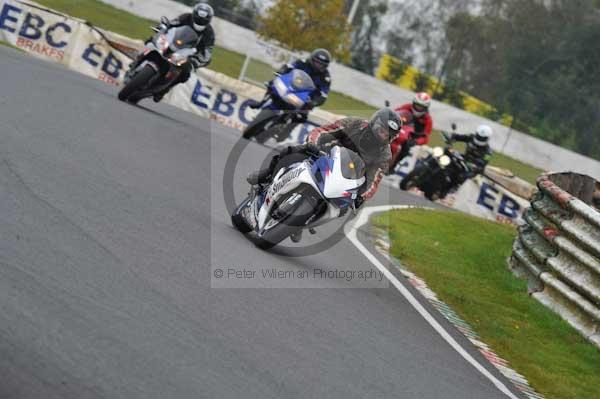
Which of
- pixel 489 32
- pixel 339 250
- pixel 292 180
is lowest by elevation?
pixel 339 250

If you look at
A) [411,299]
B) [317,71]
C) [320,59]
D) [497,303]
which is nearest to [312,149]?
[411,299]

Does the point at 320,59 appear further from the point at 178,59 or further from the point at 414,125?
the point at 414,125

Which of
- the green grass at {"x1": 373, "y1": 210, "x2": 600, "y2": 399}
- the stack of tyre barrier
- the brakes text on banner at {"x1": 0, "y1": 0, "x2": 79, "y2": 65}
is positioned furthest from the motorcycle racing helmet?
the brakes text on banner at {"x1": 0, "y1": 0, "x2": 79, "y2": 65}

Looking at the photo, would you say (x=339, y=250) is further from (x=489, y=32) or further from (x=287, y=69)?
(x=489, y=32)

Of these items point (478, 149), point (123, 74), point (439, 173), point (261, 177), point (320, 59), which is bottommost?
point (123, 74)

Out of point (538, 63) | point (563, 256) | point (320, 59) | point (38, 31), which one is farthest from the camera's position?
point (538, 63)

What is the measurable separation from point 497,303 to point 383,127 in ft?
9.53

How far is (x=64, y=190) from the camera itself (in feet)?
29.0

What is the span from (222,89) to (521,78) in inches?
855

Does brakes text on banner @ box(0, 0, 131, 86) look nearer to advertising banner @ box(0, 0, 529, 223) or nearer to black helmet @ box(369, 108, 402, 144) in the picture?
advertising banner @ box(0, 0, 529, 223)

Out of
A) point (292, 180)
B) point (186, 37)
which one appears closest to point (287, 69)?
point (186, 37)

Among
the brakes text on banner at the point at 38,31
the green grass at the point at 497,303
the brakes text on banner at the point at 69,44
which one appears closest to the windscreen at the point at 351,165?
the green grass at the point at 497,303

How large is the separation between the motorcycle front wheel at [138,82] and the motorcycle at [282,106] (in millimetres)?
2376

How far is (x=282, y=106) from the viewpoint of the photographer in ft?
62.8
